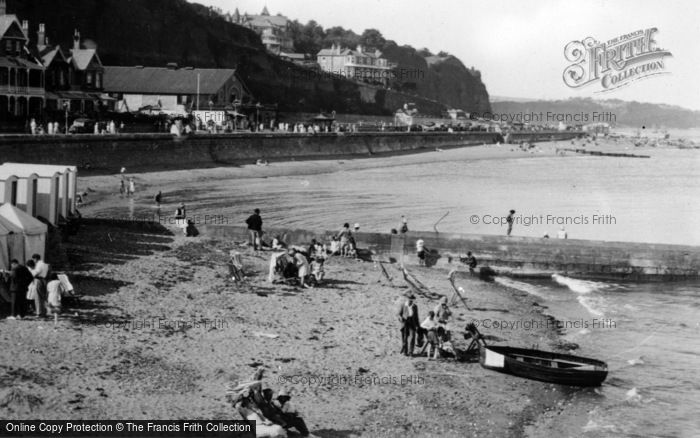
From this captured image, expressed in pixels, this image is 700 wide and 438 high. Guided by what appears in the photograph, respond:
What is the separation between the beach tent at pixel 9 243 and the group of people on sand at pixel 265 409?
8009 mm

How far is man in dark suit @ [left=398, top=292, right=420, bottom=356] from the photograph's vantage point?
16906 mm

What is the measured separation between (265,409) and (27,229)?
920 centimetres

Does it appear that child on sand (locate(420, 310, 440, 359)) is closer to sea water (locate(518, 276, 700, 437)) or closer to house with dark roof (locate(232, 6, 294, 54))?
sea water (locate(518, 276, 700, 437))

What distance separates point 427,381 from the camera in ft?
51.9

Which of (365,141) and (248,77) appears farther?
(248,77)

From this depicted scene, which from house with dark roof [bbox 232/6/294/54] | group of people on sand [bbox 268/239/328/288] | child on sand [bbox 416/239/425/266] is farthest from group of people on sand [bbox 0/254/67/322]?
house with dark roof [bbox 232/6/294/54]

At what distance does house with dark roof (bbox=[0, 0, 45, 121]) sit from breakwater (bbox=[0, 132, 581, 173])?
6577mm

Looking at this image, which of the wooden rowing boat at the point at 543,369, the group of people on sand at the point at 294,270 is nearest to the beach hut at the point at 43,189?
the group of people on sand at the point at 294,270

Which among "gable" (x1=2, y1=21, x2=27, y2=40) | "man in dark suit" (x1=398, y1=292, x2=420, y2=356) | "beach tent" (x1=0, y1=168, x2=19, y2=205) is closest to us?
"man in dark suit" (x1=398, y1=292, x2=420, y2=356)

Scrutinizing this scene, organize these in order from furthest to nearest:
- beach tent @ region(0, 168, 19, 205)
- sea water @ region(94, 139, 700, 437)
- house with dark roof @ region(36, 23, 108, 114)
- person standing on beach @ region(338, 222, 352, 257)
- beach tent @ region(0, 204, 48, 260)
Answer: house with dark roof @ region(36, 23, 108, 114), person standing on beach @ region(338, 222, 352, 257), beach tent @ region(0, 168, 19, 205), beach tent @ region(0, 204, 48, 260), sea water @ region(94, 139, 700, 437)

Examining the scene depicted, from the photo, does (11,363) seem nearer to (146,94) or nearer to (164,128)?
(164,128)

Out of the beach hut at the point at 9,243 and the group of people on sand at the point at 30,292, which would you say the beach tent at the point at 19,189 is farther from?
the group of people on sand at the point at 30,292

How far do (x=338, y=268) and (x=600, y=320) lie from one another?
8039 millimetres

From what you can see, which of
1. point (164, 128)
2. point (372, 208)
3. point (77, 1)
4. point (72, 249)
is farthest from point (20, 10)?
point (72, 249)
